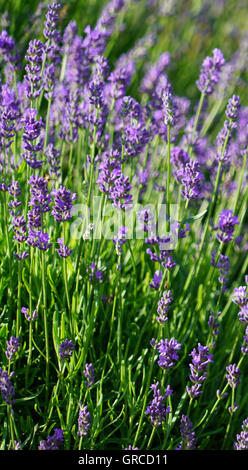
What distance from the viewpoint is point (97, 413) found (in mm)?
1901

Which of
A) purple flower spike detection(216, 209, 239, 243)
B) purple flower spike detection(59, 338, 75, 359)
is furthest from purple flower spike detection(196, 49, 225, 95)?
purple flower spike detection(59, 338, 75, 359)

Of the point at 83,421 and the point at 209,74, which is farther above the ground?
the point at 209,74

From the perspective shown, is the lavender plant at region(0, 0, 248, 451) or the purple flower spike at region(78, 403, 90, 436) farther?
the lavender plant at region(0, 0, 248, 451)

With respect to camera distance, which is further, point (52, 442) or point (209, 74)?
point (209, 74)

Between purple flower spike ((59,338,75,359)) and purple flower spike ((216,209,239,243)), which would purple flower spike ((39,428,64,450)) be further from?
purple flower spike ((216,209,239,243))

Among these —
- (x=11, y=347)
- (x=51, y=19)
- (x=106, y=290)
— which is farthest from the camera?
(x=106, y=290)

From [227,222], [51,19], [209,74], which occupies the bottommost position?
[227,222]

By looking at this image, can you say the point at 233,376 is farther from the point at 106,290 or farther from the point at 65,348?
the point at 106,290

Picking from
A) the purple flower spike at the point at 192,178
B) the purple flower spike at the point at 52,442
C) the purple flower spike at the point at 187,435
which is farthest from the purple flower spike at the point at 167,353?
the purple flower spike at the point at 192,178

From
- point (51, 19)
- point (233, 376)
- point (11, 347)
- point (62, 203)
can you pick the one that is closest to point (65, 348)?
point (11, 347)

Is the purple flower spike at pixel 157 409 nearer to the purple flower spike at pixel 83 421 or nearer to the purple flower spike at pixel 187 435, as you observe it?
the purple flower spike at pixel 187 435

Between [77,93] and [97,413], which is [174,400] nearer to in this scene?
[97,413]

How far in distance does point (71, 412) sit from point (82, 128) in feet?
5.07
